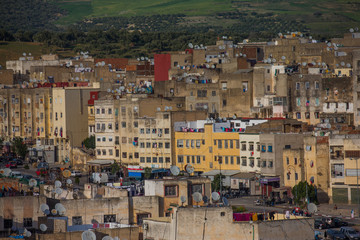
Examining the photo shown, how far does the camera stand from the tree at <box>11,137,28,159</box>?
109438 millimetres

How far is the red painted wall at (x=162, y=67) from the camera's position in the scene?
372ft

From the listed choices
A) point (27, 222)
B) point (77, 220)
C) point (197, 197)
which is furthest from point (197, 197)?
point (27, 222)

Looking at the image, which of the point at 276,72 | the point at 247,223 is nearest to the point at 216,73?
the point at 276,72

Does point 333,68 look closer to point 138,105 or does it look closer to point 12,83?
point 138,105

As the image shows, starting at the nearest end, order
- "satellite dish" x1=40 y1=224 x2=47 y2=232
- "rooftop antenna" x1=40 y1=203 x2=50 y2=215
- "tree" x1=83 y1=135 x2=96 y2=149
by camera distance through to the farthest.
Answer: "satellite dish" x1=40 y1=224 x2=47 y2=232 → "rooftop antenna" x1=40 y1=203 x2=50 y2=215 → "tree" x1=83 y1=135 x2=96 y2=149

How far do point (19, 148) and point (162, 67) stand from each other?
55.7ft

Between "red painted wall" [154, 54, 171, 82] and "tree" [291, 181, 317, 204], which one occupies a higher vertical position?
"red painted wall" [154, 54, 171, 82]

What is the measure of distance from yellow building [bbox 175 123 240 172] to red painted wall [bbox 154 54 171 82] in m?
21.7

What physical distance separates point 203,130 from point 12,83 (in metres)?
47.7

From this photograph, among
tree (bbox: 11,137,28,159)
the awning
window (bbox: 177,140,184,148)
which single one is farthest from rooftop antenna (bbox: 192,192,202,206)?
tree (bbox: 11,137,28,159)

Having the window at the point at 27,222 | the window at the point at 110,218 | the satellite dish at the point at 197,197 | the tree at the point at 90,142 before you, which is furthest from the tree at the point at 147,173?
the window at the point at 27,222

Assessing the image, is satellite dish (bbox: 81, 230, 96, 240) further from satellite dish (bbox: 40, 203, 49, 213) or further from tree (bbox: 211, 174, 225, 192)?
tree (bbox: 211, 174, 225, 192)

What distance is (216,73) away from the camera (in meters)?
103

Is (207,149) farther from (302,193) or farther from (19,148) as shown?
(19,148)
